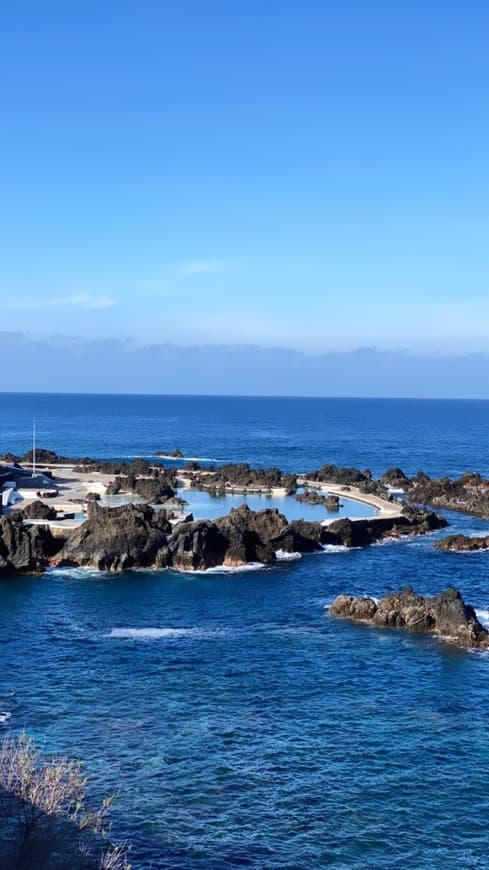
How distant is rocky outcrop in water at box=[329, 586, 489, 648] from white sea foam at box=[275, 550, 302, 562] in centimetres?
2012

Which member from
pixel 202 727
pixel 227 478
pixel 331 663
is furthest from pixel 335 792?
pixel 227 478

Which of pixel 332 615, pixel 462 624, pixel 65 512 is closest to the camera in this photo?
pixel 462 624

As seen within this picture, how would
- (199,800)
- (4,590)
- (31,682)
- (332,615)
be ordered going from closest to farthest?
(199,800)
(31,682)
(332,615)
(4,590)

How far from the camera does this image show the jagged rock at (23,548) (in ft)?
265

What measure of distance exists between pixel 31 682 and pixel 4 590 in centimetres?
2452

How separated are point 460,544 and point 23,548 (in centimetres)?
4635

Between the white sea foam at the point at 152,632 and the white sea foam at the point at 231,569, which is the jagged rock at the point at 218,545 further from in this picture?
the white sea foam at the point at 152,632

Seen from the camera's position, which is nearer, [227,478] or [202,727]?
[202,727]

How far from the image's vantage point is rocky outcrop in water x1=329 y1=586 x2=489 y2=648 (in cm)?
6062

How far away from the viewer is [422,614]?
209 ft

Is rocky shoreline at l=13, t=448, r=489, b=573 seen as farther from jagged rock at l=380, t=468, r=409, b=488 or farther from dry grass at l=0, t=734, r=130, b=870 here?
dry grass at l=0, t=734, r=130, b=870

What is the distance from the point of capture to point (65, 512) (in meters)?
104

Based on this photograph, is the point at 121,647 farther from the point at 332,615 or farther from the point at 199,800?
the point at 199,800

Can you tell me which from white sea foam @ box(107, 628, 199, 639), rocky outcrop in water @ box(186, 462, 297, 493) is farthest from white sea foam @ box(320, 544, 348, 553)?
rocky outcrop in water @ box(186, 462, 297, 493)
